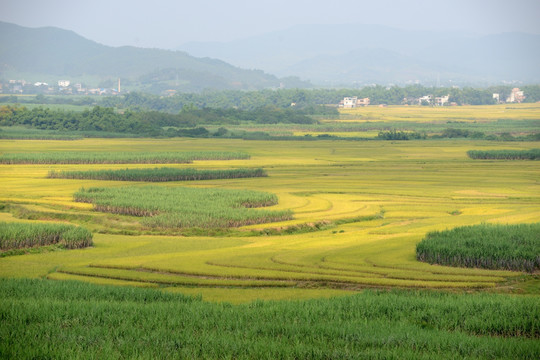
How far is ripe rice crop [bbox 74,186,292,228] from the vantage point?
152ft

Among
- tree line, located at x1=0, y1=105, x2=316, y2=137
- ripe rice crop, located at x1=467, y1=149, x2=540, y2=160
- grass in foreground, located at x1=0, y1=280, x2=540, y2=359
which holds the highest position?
tree line, located at x1=0, y1=105, x2=316, y2=137

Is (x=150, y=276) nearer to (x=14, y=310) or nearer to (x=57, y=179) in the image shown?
(x=14, y=310)

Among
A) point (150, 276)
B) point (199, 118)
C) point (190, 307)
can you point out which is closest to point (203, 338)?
point (190, 307)

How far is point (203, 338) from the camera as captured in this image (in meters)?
19.3

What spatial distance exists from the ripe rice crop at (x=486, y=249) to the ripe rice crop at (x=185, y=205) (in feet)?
43.1

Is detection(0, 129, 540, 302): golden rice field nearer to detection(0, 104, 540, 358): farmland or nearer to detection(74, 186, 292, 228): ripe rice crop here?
detection(0, 104, 540, 358): farmland

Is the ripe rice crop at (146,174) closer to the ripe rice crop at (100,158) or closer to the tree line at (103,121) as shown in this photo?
the ripe rice crop at (100,158)

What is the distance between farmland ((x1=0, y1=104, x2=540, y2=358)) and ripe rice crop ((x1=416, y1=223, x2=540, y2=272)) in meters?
0.85

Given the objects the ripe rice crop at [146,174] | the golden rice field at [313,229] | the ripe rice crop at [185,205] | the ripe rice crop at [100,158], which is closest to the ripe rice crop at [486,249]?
the golden rice field at [313,229]

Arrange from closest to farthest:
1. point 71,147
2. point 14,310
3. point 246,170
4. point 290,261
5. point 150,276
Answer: point 14,310
point 150,276
point 290,261
point 246,170
point 71,147

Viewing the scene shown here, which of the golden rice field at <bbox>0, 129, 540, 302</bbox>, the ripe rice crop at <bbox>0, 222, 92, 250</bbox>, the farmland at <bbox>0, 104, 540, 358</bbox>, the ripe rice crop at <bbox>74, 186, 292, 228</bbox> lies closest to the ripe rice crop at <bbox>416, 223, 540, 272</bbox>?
the farmland at <bbox>0, 104, 540, 358</bbox>

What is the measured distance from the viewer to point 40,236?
130 feet

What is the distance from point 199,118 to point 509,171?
83.1 m

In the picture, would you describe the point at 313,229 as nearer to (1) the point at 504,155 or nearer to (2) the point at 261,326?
(2) the point at 261,326
